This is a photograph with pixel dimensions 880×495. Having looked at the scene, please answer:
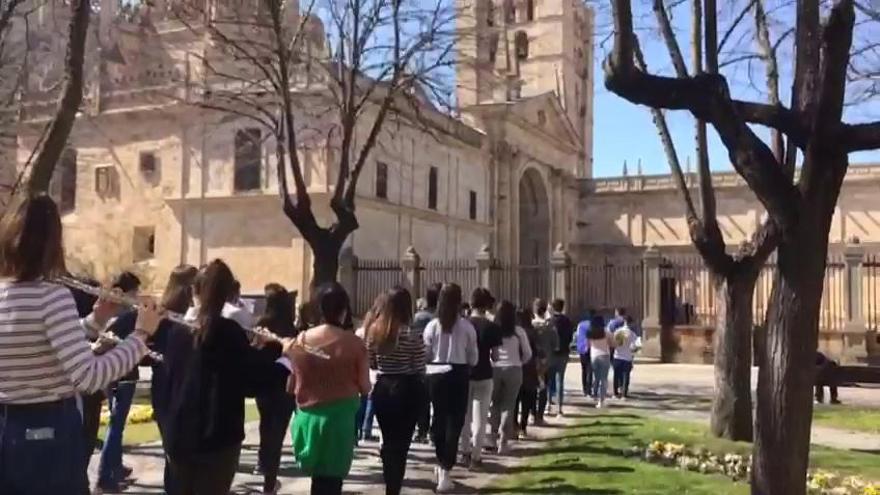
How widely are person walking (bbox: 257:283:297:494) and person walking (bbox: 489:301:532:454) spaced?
3090 mm

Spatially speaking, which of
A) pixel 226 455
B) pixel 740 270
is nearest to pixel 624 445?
pixel 740 270

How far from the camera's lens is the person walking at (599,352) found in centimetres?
1597

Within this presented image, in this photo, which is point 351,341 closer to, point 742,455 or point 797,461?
point 797,461

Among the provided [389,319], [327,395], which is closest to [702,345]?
[389,319]

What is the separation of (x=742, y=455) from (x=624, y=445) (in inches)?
65.7

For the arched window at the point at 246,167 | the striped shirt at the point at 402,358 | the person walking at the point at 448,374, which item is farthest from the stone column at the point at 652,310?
the striped shirt at the point at 402,358

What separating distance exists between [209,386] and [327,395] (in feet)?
3.93

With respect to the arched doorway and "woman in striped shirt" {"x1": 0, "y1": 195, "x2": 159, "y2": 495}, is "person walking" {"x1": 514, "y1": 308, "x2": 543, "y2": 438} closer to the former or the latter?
"woman in striped shirt" {"x1": 0, "y1": 195, "x2": 159, "y2": 495}

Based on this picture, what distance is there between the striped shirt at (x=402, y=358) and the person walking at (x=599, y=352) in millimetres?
8644

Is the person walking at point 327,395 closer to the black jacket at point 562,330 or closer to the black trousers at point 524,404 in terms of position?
the black trousers at point 524,404

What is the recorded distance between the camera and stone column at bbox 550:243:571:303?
101 feet

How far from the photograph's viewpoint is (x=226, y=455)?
5.08 m

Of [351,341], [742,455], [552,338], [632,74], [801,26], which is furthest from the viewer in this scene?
[552,338]

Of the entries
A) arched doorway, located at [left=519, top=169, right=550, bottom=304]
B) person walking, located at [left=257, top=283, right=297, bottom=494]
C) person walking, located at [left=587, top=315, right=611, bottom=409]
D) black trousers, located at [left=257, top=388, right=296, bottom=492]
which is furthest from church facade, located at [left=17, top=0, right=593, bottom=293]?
black trousers, located at [left=257, top=388, right=296, bottom=492]
